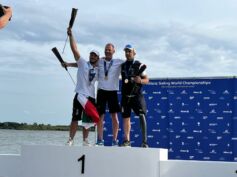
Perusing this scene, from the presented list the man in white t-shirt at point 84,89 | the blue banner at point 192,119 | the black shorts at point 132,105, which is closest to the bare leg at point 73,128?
the man in white t-shirt at point 84,89

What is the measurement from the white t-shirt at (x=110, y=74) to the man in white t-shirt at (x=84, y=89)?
0.32 ft

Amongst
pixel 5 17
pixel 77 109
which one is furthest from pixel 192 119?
pixel 5 17

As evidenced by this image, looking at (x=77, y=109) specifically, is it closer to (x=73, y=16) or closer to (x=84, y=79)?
(x=84, y=79)

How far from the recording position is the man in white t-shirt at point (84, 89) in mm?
8203

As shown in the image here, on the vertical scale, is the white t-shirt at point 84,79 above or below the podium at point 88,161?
above

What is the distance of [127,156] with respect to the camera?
25.5 ft

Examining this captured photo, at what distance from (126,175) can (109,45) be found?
6.71ft

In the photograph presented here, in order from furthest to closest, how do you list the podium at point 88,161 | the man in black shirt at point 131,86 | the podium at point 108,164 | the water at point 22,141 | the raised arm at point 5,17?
the water at point 22,141 → the man in black shirt at point 131,86 → the podium at point 88,161 → the podium at point 108,164 → the raised arm at point 5,17

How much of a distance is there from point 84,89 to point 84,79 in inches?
6.3

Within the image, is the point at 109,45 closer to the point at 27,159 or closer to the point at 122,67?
the point at 122,67

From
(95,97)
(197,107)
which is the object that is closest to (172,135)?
(197,107)

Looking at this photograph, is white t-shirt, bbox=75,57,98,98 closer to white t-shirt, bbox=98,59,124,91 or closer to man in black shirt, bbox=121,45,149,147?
white t-shirt, bbox=98,59,124,91

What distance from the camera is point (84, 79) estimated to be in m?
8.26

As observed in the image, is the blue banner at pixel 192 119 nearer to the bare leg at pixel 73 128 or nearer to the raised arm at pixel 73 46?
the bare leg at pixel 73 128
